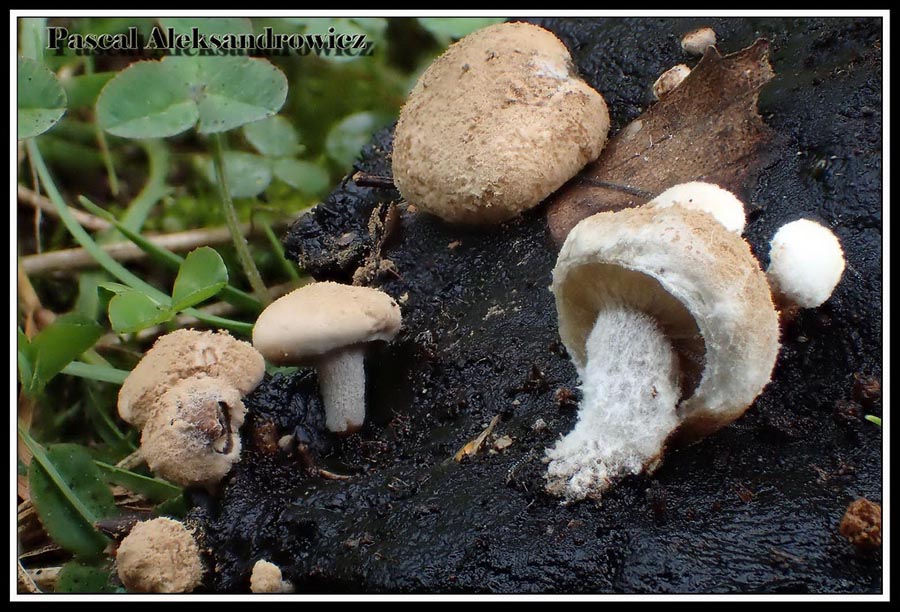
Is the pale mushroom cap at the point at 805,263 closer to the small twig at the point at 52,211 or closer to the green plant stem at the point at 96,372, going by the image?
the green plant stem at the point at 96,372

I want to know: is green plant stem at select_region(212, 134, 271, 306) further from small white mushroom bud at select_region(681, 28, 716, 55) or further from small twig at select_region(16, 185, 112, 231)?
small white mushroom bud at select_region(681, 28, 716, 55)

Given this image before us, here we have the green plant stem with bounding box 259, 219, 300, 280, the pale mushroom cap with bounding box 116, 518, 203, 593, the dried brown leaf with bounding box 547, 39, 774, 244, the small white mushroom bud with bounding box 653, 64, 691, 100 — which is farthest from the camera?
the green plant stem with bounding box 259, 219, 300, 280

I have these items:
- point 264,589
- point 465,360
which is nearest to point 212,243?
point 465,360

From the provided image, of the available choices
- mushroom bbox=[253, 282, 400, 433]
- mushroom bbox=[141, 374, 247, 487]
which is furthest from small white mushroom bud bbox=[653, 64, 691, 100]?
mushroom bbox=[141, 374, 247, 487]

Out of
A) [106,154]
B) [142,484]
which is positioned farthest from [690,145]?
[106,154]

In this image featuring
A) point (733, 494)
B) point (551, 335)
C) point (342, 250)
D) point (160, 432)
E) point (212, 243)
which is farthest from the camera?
point (212, 243)

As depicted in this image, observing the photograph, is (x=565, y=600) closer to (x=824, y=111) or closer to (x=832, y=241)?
(x=832, y=241)
